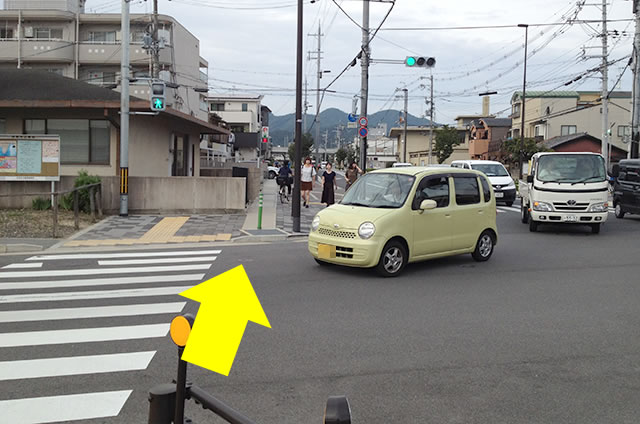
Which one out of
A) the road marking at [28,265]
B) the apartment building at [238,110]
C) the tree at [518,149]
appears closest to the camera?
the road marking at [28,265]

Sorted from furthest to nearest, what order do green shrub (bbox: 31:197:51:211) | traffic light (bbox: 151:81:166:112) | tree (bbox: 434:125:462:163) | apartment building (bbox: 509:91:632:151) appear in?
tree (bbox: 434:125:462:163), apartment building (bbox: 509:91:632:151), green shrub (bbox: 31:197:51:211), traffic light (bbox: 151:81:166:112)

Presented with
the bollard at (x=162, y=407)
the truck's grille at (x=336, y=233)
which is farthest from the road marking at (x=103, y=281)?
the bollard at (x=162, y=407)

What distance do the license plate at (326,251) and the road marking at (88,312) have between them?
9.66 ft

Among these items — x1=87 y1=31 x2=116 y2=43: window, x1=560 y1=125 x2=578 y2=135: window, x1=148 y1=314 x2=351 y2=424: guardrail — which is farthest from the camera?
x1=560 y1=125 x2=578 y2=135: window

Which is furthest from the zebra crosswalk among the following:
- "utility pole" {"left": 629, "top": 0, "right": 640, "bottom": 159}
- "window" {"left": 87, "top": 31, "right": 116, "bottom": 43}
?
"window" {"left": 87, "top": 31, "right": 116, "bottom": 43}

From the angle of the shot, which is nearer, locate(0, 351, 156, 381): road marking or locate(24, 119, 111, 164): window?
locate(0, 351, 156, 381): road marking

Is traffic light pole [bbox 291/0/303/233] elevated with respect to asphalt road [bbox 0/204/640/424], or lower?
elevated

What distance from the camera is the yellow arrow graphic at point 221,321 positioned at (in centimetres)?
231

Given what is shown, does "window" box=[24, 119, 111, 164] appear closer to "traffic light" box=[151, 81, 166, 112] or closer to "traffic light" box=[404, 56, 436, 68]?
"traffic light" box=[151, 81, 166, 112]

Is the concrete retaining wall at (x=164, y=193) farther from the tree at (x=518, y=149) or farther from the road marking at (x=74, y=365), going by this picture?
the tree at (x=518, y=149)

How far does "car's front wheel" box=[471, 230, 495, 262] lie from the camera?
38.4 feet

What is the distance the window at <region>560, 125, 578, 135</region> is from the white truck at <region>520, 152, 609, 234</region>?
44615 millimetres

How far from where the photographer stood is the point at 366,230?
9820 mm

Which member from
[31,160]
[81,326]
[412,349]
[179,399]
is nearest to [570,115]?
[31,160]
